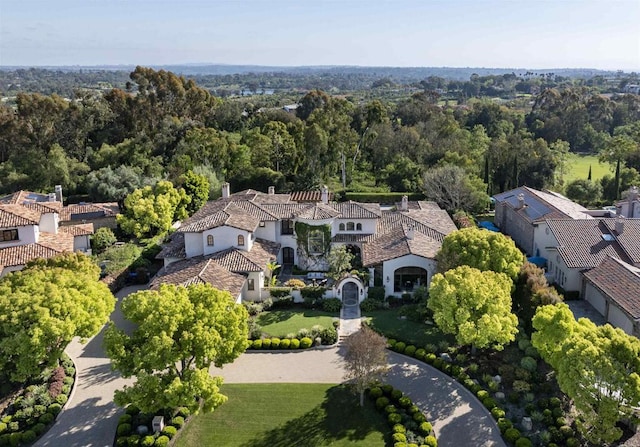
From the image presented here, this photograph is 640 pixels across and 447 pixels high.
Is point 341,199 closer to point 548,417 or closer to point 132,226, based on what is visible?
point 132,226

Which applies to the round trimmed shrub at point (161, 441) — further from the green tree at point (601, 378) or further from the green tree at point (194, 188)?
the green tree at point (194, 188)

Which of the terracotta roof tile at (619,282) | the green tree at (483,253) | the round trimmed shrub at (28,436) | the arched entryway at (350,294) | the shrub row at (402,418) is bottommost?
the round trimmed shrub at (28,436)

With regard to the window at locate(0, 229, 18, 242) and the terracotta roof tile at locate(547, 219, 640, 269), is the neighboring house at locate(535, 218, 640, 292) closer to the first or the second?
the terracotta roof tile at locate(547, 219, 640, 269)

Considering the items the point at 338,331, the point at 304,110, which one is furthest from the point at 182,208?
the point at 304,110

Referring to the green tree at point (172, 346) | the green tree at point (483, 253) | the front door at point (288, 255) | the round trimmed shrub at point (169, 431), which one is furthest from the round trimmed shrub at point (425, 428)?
the front door at point (288, 255)

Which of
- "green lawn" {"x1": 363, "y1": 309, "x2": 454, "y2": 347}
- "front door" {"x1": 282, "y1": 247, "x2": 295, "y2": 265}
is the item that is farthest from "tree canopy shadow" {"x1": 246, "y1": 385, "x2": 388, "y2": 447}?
"front door" {"x1": 282, "y1": 247, "x2": 295, "y2": 265}
